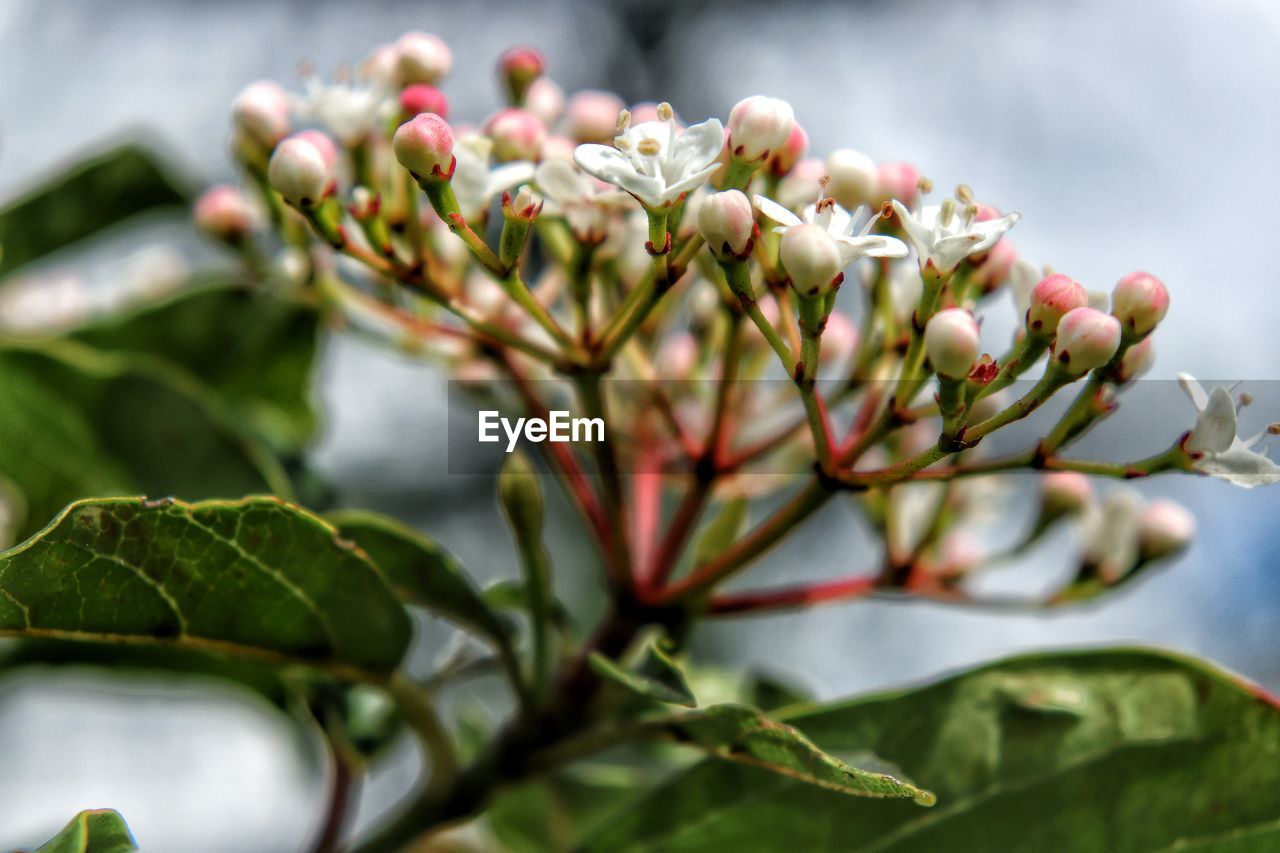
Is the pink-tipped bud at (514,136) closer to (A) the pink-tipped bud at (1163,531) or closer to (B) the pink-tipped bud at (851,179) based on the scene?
(B) the pink-tipped bud at (851,179)

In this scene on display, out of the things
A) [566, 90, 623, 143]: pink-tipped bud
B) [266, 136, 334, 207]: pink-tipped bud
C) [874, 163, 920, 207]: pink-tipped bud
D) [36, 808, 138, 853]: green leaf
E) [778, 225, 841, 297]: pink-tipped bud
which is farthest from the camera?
[566, 90, 623, 143]: pink-tipped bud

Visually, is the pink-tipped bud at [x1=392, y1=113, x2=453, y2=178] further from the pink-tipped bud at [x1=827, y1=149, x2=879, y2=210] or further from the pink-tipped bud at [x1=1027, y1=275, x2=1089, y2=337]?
the pink-tipped bud at [x1=1027, y1=275, x2=1089, y2=337]

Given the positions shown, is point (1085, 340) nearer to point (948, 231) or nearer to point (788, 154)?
point (948, 231)

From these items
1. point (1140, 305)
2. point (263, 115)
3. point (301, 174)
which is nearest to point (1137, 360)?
point (1140, 305)

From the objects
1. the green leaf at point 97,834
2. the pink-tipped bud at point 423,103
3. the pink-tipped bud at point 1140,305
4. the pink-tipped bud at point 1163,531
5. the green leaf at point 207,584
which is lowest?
the pink-tipped bud at point 1163,531

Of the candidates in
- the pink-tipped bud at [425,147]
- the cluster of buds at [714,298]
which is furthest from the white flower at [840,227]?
the pink-tipped bud at [425,147]

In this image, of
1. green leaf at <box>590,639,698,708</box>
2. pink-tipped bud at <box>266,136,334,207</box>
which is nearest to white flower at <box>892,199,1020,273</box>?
green leaf at <box>590,639,698,708</box>

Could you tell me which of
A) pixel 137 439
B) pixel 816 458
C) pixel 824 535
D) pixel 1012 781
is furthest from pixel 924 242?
pixel 824 535

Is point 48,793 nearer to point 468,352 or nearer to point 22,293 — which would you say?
point 22,293
